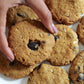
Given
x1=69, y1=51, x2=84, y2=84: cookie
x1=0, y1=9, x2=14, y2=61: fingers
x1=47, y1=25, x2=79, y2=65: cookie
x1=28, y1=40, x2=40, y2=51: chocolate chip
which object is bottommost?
x1=69, y1=51, x2=84, y2=84: cookie

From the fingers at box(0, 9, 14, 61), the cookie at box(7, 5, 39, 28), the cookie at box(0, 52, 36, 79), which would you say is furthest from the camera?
the cookie at box(7, 5, 39, 28)

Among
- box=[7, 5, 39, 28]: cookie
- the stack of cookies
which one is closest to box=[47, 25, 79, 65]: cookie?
the stack of cookies

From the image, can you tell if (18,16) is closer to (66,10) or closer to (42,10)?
(42,10)

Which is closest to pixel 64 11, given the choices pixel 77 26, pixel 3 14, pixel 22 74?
pixel 77 26

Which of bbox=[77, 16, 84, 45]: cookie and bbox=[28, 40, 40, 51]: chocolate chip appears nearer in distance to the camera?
bbox=[28, 40, 40, 51]: chocolate chip

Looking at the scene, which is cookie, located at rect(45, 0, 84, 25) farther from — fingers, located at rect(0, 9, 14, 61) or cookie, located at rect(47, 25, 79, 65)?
fingers, located at rect(0, 9, 14, 61)

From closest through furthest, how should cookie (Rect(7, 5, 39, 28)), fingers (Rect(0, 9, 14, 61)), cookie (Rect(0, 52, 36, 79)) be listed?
fingers (Rect(0, 9, 14, 61)) → cookie (Rect(0, 52, 36, 79)) → cookie (Rect(7, 5, 39, 28))

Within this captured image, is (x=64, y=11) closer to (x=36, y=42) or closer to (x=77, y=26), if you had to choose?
(x=77, y=26)

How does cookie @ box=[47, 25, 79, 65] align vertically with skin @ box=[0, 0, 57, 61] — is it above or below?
below
